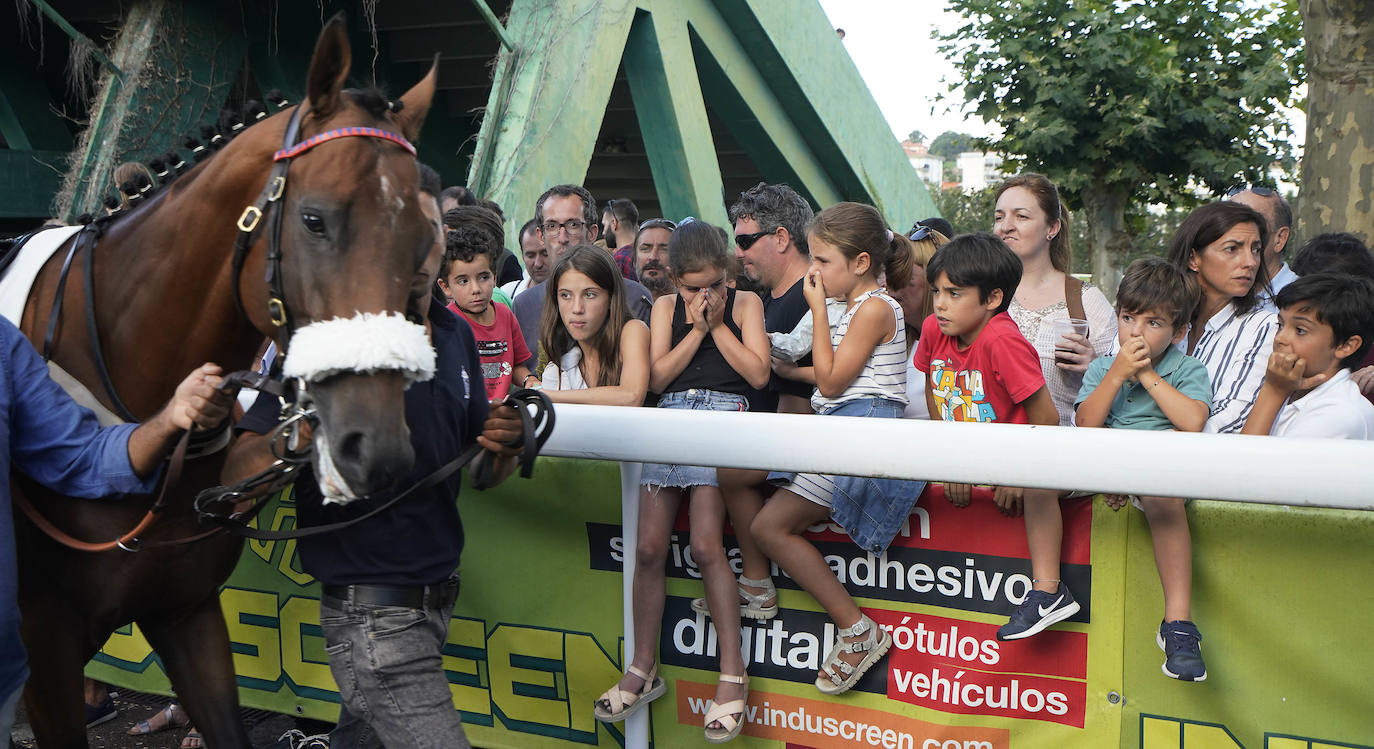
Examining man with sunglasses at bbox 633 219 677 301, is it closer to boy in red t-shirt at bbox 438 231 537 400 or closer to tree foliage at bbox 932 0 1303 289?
boy in red t-shirt at bbox 438 231 537 400

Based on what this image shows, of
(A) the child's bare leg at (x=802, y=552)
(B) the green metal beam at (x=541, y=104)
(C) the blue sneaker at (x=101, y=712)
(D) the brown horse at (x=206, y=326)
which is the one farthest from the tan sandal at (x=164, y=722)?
(B) the green metal beam at (x=541, y=104)

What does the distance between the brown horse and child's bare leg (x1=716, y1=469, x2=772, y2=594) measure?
116cm

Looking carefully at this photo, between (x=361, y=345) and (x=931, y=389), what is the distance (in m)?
1.83

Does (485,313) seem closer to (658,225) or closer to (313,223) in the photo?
(658,225)

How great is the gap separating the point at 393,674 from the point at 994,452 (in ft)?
4.60

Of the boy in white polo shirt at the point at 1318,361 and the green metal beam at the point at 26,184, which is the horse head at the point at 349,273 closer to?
the boy in white polo shirt at the point at 1318,361

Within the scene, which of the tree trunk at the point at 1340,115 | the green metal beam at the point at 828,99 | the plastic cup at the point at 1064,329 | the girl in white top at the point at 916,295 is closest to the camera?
the plastic cup at the point at 1064,329

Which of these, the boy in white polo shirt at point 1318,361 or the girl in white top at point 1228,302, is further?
the girl in white top at point 1228,302

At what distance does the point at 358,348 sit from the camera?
183 centimetres

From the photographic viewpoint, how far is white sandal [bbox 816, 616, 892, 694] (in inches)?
105

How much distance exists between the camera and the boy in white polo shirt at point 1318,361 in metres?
2.77

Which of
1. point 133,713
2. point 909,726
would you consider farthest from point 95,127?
point 909,726

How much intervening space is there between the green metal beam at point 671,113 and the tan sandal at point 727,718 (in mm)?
7582

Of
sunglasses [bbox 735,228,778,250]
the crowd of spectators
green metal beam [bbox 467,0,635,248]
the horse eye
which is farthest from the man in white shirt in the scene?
the horse eye
